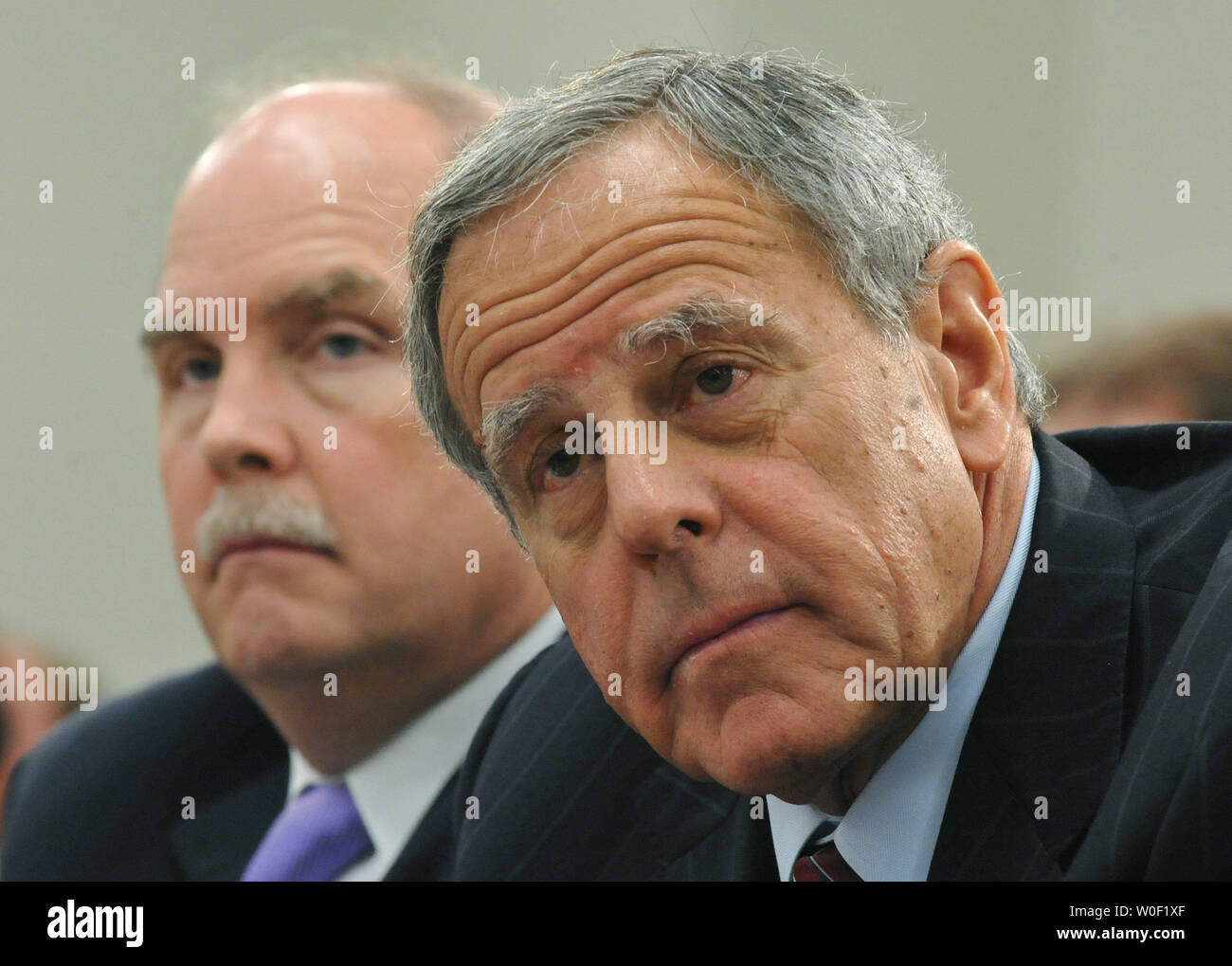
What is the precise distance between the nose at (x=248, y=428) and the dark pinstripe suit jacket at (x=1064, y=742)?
587mm

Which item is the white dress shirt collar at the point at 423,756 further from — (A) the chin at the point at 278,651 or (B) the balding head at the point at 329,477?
(A) the chin at the point at 278,651

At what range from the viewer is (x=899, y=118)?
5.84ft

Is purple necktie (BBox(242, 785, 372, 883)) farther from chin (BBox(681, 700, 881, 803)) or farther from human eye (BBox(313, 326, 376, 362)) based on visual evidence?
chin (BBox(681, 700, 881, 803))

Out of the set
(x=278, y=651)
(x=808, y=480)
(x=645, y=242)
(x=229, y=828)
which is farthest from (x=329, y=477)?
(x=808, y=480)

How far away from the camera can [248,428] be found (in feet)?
7.68

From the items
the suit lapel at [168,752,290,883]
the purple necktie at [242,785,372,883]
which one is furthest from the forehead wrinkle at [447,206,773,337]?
the suit lapel at [168,752,290,883]

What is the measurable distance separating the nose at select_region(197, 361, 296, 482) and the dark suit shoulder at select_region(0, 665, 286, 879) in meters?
0.71

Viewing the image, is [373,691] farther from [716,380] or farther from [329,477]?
[716,380]

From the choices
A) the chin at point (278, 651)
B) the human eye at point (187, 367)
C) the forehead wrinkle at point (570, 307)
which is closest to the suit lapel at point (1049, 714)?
the forehead wrinkle at point (570, 307)

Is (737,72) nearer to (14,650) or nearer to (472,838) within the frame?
(472,838)

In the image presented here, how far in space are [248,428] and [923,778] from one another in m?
1.24
